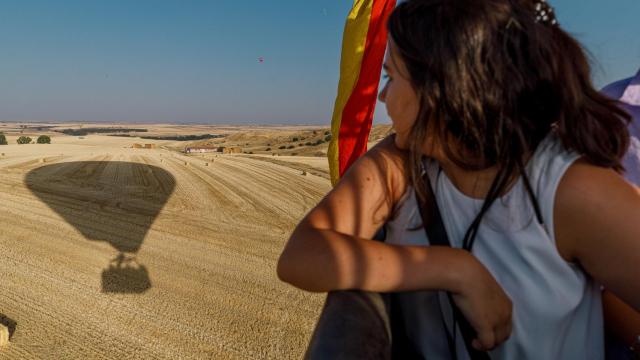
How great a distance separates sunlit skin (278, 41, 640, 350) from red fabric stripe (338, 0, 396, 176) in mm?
3344

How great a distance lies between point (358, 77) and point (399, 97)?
3532 mm

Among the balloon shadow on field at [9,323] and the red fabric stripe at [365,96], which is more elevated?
the red fabric stripe at [365,96]

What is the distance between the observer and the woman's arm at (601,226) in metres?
1.16

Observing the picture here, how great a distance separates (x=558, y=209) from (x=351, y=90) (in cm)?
381

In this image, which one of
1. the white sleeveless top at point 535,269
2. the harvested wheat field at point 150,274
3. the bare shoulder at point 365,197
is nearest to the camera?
the white sleeveless top at point 535,269

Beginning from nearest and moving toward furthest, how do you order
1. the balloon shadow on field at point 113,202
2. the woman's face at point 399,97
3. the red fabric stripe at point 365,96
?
1. the woman's face at point 399,97
2. the red fabric stripe at point 365,96
3. the balloon shadow on field at point 113,202

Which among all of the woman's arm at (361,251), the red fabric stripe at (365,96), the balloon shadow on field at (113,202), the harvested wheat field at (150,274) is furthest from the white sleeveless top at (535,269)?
the balloon shadow on field at (113,202)

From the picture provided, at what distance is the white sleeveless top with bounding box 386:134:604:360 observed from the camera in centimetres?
128

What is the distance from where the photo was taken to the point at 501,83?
130 cm

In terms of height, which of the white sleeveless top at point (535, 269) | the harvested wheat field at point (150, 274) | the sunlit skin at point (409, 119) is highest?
the sunlit skin at point (409, 119)

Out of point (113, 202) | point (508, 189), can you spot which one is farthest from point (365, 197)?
point (113, 202)

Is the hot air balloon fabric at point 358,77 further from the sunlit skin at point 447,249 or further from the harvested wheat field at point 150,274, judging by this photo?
the sunlit skin at point 447,249

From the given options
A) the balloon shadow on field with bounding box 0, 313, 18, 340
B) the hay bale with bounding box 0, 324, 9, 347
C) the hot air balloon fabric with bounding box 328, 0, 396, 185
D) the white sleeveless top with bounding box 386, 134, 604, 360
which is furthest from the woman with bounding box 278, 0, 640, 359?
the balloon shadow on field with bounding box 0, 313, 18, 340

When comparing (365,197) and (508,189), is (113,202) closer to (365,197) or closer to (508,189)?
(365,197)
